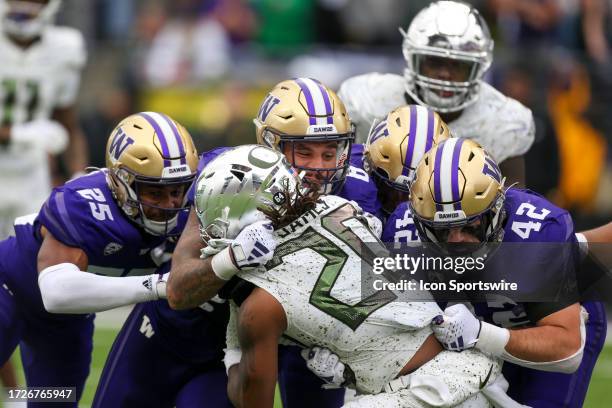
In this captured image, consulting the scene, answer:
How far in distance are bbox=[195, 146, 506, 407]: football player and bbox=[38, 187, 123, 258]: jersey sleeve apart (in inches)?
31.2

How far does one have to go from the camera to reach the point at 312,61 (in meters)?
11.1

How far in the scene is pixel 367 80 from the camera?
6.25 m

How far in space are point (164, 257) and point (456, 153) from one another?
4.19 ft

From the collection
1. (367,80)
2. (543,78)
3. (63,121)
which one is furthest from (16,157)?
(543,78)

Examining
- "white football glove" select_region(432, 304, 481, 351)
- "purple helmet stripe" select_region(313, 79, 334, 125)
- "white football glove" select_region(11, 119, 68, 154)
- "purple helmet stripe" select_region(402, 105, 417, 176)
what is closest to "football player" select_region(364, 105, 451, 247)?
"purple helmet stripe" select_region(402, 105, 417, 176)

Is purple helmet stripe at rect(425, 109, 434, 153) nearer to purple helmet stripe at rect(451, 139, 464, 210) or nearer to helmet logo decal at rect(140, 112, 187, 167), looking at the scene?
purple helmet stripe at rect(451, 139, 464, 210)

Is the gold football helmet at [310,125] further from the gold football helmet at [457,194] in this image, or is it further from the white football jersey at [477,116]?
the white football jersey at [477,116]

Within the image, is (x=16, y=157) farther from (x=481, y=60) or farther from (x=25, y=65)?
(x=481, y=60)

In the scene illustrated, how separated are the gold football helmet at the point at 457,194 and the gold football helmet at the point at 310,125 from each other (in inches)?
17.6

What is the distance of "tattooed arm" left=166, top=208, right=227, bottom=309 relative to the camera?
14.1 ft

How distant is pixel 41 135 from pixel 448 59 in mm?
2918

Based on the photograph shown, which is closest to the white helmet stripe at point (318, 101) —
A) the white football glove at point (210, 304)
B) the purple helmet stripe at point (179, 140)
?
the purple helmet stripe at point (179, 140)

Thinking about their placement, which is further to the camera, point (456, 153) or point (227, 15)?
point (227, 15)

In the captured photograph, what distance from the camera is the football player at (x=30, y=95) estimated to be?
8.20 meters
